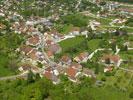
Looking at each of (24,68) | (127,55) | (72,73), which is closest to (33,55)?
(24,68)

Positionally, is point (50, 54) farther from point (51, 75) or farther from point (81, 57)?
point (51, 75)

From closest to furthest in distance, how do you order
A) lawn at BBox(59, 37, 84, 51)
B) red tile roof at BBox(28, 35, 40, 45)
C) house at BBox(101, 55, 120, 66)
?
house at BBox(101, 55, 120, 66) → lawn at BBox(59, 37, 84, 51) → red tile roof at BBox(28, 35, 40, 45)

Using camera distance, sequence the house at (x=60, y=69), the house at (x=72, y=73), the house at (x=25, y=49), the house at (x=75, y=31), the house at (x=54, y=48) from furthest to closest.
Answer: the house at (x=75, y=31) → the house at (x=54, y=48) → the house at (x=25, y=49) → the house at (x=60, y=69) → the house at (x=72, y=73)

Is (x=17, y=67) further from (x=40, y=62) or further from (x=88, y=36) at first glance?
(x=88, y=36)

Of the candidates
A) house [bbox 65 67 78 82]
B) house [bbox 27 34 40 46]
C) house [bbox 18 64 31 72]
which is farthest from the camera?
house [bbox 27 34 40 46]

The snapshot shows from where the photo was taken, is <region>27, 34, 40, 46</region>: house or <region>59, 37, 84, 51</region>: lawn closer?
<region>59, 37, 84, 51</region>: lawn

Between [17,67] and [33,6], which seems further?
[33,6]

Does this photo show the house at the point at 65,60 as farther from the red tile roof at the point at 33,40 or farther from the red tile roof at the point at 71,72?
the red tile roof at the point at 33,40

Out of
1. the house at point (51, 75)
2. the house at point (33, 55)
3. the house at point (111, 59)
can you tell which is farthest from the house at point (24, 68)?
the house at point (111, 59)

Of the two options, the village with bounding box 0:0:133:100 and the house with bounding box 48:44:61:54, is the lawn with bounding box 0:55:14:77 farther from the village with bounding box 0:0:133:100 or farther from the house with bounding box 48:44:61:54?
the house with bounding box 48:44:61:54

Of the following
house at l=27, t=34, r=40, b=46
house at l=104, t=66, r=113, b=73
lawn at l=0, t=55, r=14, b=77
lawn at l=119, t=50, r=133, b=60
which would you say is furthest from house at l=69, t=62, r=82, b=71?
house at l=27, t=34, r=40, b=46

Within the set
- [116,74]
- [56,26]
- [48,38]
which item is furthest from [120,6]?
[116,74]
